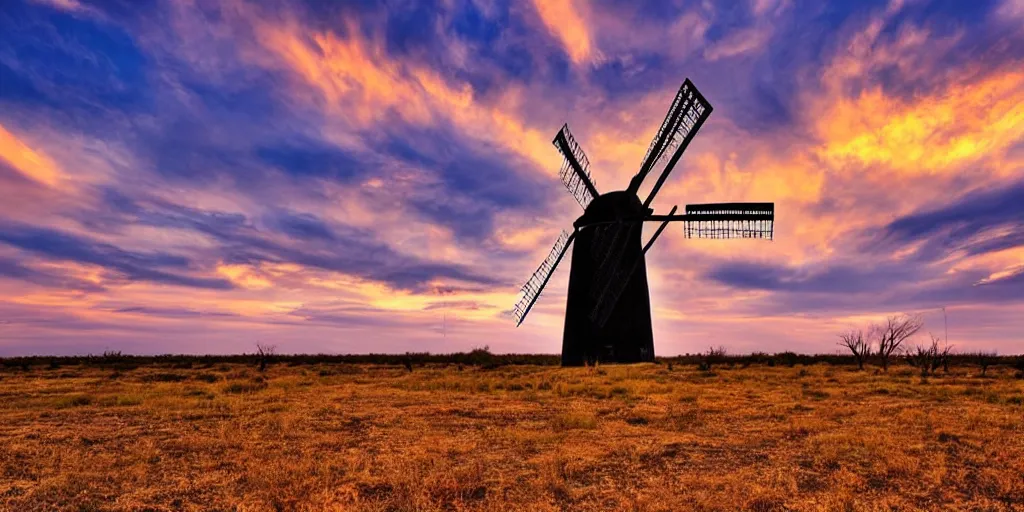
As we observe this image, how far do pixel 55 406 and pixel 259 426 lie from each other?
29.8 ft

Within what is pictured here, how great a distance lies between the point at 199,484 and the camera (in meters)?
8.91

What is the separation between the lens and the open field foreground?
322 inches

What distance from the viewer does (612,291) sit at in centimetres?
2806

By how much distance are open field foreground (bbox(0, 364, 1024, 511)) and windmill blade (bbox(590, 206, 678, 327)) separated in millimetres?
7039

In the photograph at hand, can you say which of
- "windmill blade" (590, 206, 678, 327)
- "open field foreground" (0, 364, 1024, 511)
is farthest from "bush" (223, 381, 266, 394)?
"windmill blade" (590, 206, 678, 327)

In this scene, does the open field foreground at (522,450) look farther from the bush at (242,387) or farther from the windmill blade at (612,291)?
the windmill blade at (612,291)

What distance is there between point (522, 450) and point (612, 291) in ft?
57.4

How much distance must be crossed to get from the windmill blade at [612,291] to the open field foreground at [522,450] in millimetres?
7039

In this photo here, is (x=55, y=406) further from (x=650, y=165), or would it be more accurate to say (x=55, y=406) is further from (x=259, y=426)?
(x=650, y=165)

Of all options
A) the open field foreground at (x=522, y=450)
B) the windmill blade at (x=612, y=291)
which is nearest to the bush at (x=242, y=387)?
the open field foreground at (x=522, y=450)

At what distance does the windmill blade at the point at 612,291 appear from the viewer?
2776 centimetres

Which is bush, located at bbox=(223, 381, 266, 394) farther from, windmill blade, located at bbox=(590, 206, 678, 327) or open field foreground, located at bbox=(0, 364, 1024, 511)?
windmill blade, located at bbox=(590, 206, 678, 327)

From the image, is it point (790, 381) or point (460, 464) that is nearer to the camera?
point (460, 464)

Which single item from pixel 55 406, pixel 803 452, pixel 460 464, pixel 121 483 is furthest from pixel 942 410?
pixel 55 406
